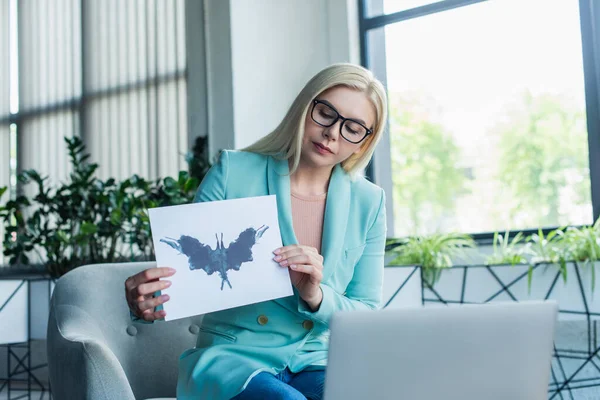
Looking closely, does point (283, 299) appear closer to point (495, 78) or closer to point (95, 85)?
point (495, 78)

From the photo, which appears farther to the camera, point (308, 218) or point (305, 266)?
point (308, 218)

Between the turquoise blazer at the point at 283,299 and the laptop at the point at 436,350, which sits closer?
the laptop at the point at 436,350

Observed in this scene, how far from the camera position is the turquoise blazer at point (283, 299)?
4.51 feet

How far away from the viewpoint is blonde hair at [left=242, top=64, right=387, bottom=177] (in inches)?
61.4

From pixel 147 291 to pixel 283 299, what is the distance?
34cm

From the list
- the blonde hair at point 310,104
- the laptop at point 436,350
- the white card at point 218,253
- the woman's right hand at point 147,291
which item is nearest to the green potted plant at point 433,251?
the blonde hair at point 310,104

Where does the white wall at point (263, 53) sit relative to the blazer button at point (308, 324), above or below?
above

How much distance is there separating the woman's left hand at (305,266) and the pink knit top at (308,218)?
19 cm

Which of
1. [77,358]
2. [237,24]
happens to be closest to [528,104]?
[237,24]

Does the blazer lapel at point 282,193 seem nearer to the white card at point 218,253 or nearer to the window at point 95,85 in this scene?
the white card at point 218,253

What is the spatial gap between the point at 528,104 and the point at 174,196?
2.25 metres

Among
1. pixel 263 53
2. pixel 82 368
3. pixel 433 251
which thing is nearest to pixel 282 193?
pixel 82 368

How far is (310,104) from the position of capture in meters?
1.55

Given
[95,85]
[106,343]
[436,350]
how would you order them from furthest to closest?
1. [95,85]
2. [106,343]
3. [436,350]
